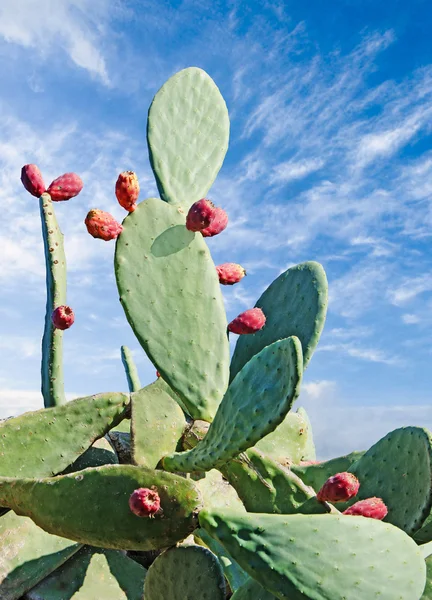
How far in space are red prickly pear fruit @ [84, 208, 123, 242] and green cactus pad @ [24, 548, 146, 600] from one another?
1.04 m

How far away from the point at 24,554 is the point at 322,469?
3.33 feet

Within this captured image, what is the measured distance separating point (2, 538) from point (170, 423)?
2.14ft

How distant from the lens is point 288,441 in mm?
2627

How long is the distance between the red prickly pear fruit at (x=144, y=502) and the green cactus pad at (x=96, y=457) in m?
0.67

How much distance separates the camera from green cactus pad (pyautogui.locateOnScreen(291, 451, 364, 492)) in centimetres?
245

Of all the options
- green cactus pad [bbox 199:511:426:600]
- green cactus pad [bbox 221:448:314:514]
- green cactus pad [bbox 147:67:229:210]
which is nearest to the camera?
green cactus pad [bbox 199:511:426:600]

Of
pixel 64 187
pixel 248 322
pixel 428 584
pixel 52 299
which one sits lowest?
pixel 428 584

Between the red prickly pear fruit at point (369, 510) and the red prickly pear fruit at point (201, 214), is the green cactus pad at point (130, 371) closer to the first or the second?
the red prickly pear fruit at point (201, 214)

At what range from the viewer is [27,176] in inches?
103

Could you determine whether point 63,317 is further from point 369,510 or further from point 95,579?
point 369,510

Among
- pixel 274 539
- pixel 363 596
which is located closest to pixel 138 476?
pixel 274 539

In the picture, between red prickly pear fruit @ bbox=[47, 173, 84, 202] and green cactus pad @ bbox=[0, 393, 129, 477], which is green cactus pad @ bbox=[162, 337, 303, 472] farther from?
red prickly pear fruit @ bbox=[47, 173, 84, 202]

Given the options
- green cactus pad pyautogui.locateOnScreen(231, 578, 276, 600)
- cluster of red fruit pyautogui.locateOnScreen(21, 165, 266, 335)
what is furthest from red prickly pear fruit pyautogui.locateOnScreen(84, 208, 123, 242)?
green cactus pad pyautogui.locateOnScreen(231, 578, 276, 600)

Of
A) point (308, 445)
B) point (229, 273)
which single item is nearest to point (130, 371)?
point (308, 445)
